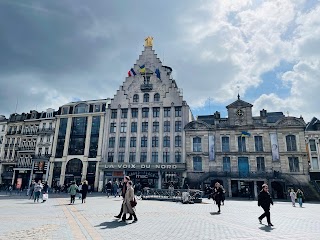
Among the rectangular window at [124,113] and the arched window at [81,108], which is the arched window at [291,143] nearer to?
the rectangular window at [124,113]

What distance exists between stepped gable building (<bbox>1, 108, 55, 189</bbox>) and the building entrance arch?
4.62 metres

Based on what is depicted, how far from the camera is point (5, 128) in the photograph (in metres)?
54.6

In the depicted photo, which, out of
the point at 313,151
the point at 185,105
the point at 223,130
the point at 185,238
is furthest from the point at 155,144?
the point at 185,238

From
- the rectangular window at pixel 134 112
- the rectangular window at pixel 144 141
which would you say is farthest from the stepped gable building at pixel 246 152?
the rectangular window at pixel 134 112

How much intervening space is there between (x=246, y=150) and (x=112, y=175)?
76.4ft

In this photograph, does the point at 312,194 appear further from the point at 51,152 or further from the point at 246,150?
the point at 51,152

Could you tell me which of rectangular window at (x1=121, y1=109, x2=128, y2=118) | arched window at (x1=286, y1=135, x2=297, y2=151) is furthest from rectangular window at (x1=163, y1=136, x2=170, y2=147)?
arched window at (x1=286, y1=135, x2=297, y2=151)

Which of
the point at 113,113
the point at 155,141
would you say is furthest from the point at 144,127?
the point at 113,113

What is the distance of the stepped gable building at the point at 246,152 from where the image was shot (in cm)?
3456

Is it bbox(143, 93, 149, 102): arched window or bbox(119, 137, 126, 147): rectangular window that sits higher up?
bbox(143, 93, 149, 102): arched window

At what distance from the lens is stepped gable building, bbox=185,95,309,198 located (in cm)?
3456

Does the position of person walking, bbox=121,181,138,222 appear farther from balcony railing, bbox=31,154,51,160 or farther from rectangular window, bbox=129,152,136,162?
balcony railing, bbox=31,154,51,160

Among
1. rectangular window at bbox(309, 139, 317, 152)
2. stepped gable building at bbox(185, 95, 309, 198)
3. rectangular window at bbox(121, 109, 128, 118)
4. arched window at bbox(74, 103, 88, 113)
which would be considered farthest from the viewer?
arched window at bbox(74, 103, 88, 113)

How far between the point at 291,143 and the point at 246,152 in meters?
6.86
